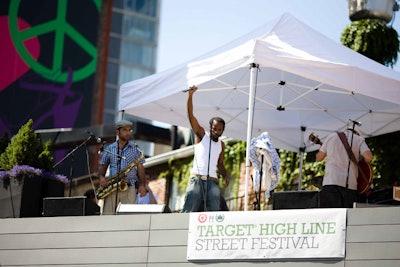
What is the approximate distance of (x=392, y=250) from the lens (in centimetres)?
1239

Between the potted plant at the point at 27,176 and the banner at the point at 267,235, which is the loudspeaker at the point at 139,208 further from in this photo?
the potted plant at the point at 27,176

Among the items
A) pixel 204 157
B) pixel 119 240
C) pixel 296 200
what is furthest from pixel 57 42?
pixel 296 200

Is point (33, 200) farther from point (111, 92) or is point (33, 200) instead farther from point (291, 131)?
point (111, 92)

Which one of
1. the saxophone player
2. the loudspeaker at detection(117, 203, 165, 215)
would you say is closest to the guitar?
the loudspeaker at detection(117, 203, 165, 215)

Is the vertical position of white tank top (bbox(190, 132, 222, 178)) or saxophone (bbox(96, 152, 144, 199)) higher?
white tank top (bbox(190, 132, 222, 178))

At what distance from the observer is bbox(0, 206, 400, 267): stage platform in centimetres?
1268

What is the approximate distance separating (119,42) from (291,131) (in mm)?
67650

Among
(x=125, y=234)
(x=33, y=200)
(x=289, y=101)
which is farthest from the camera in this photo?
(x=289, y=101)

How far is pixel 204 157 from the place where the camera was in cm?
1448

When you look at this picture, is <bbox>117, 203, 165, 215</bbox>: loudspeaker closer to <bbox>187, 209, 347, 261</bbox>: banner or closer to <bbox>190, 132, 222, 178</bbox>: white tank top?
<bbox>187, 209, 347, 261</bbox>: banner

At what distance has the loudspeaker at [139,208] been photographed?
1397 centimetres

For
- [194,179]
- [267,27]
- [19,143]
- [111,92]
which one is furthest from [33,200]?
[111,92]

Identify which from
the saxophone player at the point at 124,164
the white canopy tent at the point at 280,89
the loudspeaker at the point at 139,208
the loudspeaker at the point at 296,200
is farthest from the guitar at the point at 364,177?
the saxophone player at the point at 124,164

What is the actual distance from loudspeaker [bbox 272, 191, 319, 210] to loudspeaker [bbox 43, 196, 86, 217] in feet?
8.22
